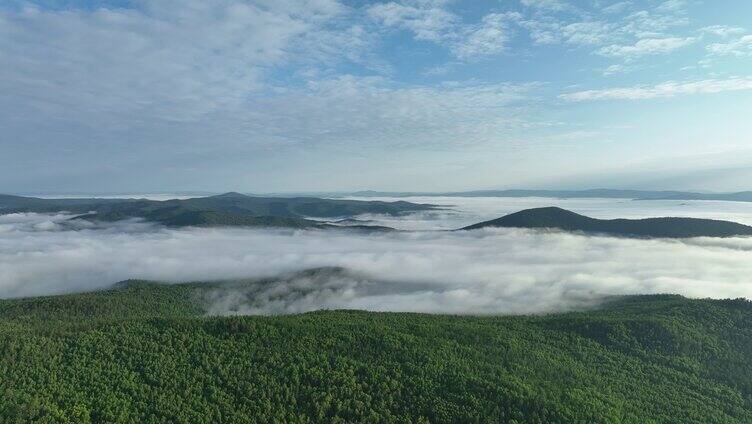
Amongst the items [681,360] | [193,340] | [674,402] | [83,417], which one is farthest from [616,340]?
[83,417]

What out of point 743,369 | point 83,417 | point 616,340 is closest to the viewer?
point 83,417

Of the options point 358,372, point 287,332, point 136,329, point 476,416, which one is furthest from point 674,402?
point 136,329

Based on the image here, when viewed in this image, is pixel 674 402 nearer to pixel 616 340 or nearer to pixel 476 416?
pixel 616 340

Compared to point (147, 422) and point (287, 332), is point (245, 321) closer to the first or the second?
point (287, 332)

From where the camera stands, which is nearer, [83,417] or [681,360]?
[83,417]

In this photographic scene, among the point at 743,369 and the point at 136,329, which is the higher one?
the point at 136,329

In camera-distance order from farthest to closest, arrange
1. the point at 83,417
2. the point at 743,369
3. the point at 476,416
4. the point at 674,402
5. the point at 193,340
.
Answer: the point at 743,369
the point at 193,340
the point at 674,402
the point at 476,416
the point at 83,417
